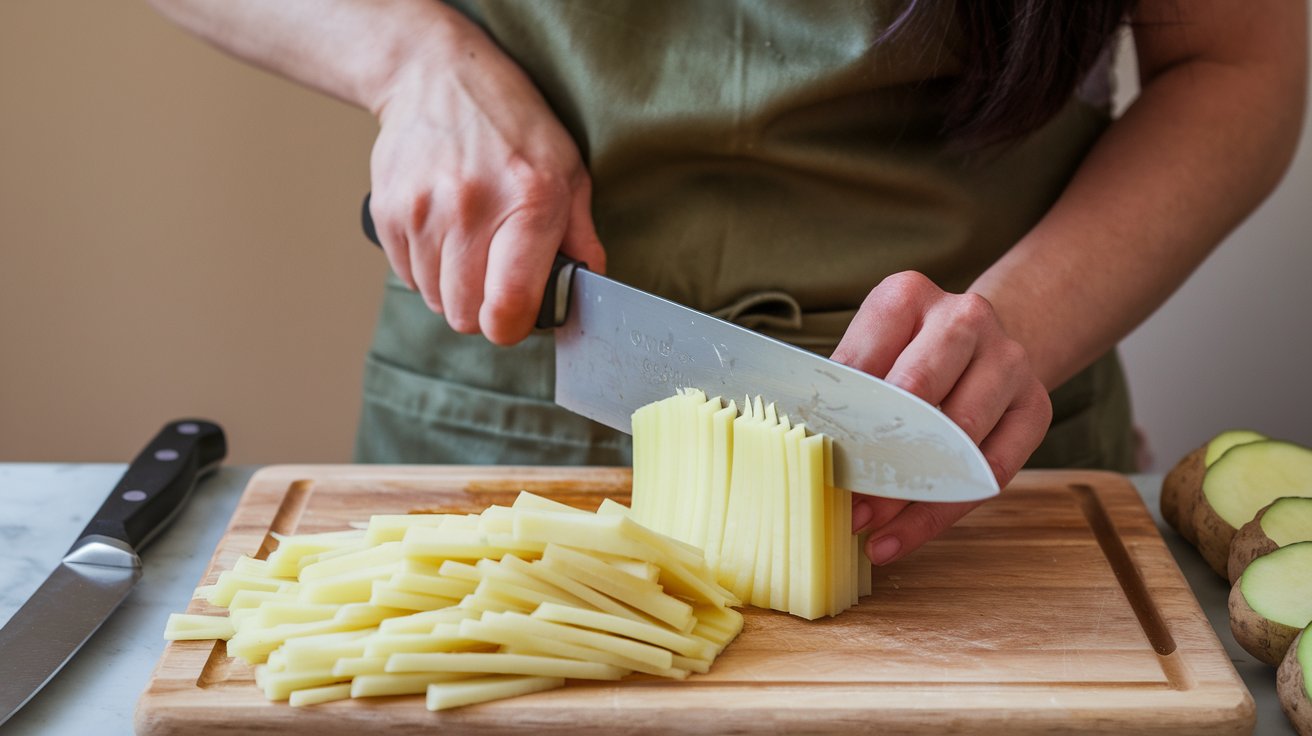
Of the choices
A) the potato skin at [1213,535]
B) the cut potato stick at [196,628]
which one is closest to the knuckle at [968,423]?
the potato skin at [1213,535]

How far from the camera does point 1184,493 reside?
6.01ft

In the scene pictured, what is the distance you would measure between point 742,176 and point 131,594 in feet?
3.41

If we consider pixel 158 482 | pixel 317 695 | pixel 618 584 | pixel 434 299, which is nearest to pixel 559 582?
pixel 618 584

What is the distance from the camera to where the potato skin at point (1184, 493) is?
1.81 m

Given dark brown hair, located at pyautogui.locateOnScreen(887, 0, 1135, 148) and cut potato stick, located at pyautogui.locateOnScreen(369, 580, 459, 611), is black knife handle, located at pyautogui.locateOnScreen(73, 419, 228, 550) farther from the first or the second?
dark brown hair, located at pyautogui.locateOnScreen(887, 0, 1135, 148)

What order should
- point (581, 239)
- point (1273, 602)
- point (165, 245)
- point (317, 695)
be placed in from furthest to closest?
point (165, 245), point (581, 239), point (1273, 602), point (317, 695)

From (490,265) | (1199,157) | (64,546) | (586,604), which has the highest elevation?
(1199,157)

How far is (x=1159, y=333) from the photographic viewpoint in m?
3.38

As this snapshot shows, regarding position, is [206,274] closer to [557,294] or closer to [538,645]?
[557,294]

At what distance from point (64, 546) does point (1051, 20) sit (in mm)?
1548

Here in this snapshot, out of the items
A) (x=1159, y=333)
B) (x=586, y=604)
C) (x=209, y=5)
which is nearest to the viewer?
(x=586, y=604)

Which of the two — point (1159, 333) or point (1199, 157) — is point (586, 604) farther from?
point (1159, 333)

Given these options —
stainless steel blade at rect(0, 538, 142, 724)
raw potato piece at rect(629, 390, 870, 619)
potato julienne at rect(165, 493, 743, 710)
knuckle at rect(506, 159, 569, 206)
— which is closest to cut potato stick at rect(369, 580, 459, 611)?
potato julienne at rect(165, 493, 743, 710)

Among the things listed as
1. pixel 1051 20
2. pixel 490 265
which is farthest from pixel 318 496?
pixel 1051 20
